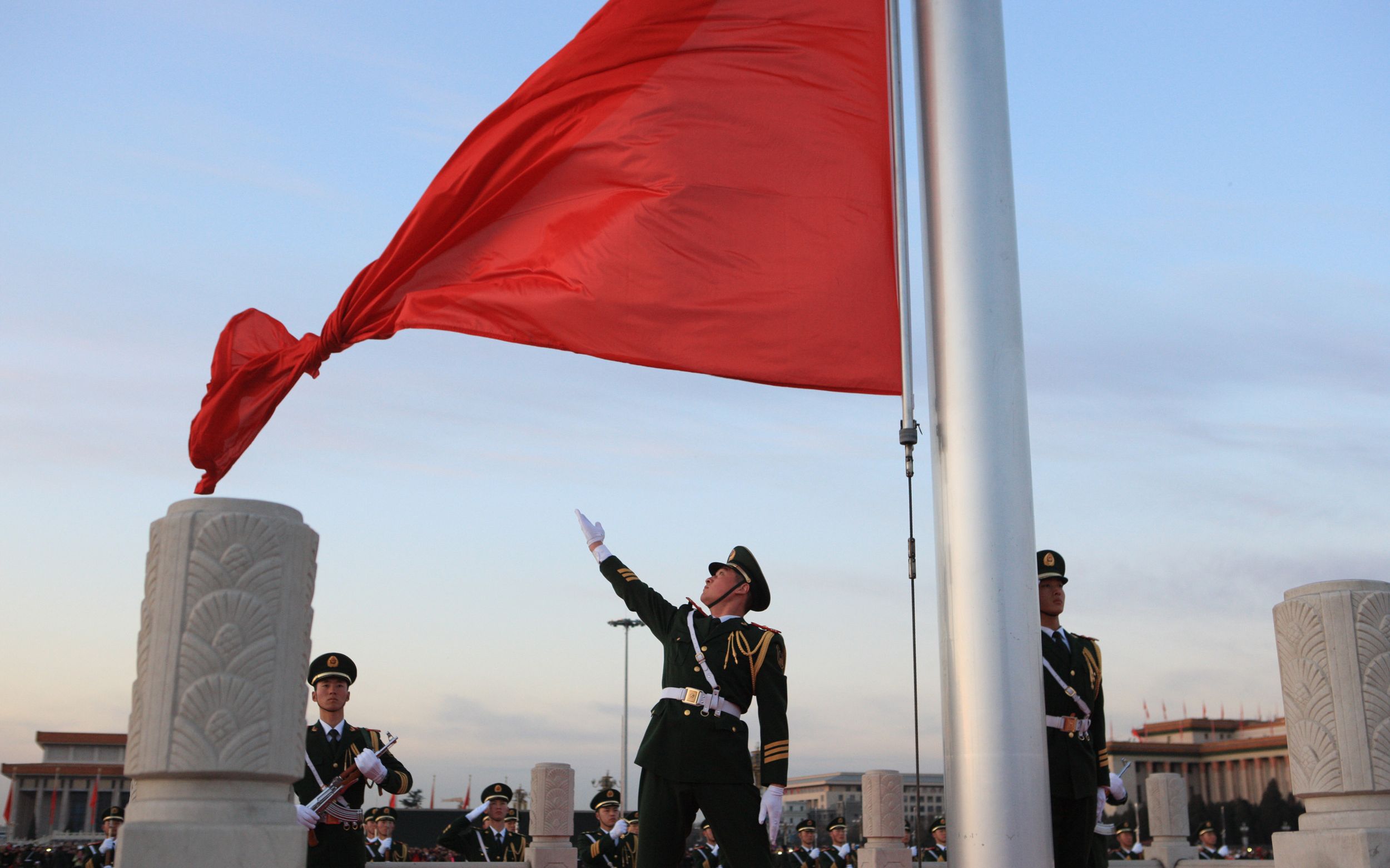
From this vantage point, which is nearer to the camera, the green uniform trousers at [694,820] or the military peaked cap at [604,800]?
the green uniform trousers at [694,820]

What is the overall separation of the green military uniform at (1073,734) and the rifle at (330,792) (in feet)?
11.1

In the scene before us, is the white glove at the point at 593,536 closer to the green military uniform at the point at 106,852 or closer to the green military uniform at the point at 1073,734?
the green military uniform at the point at 1073,734

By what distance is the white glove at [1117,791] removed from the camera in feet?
22.5

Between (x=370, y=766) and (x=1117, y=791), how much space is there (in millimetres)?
3859

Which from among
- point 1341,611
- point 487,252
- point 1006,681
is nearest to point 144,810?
point 1006,681

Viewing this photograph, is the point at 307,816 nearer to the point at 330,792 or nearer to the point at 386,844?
the point at 330,792

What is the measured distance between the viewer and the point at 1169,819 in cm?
1969

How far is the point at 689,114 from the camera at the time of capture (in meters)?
7.14

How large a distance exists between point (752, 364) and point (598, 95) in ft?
6.27

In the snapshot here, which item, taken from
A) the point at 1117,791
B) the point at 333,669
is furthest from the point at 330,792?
the point at 1117,791

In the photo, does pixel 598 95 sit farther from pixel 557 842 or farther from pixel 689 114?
pixel 557 842

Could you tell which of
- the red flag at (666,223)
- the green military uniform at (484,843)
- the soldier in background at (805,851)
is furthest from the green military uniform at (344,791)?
the soldier in background at (805,851)

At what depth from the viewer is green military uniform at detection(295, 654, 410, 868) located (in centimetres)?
682

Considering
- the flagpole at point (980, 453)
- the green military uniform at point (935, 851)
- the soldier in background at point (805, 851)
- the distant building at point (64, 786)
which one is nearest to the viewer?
the flagpole at point (980, 453)
